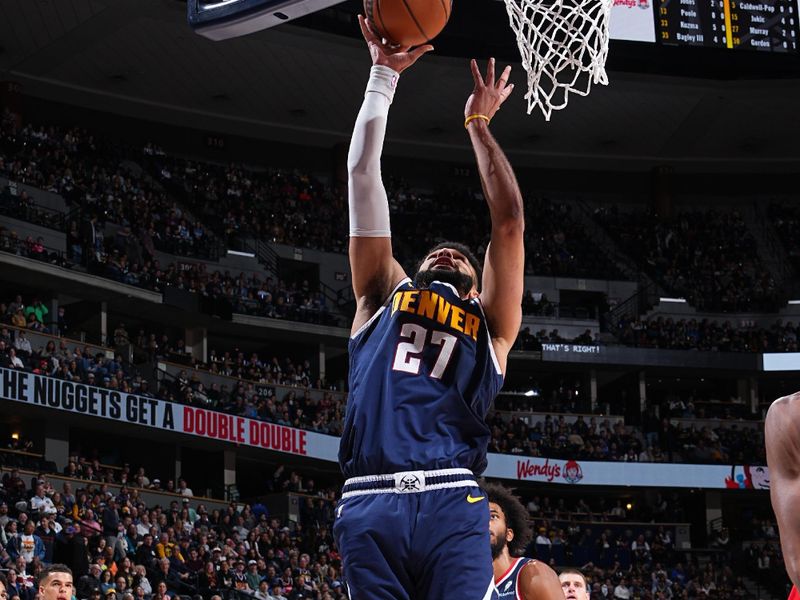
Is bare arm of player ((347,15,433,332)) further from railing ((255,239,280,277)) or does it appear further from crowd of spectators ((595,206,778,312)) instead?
crowd of spectators ((595,206,778,312))

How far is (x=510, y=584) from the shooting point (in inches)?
231

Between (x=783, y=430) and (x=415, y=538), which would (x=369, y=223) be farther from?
(x=783, y=430)

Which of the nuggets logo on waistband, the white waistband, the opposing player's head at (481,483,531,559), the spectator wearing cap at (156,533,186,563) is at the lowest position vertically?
the spectator wearing cap at (156,533,186,563)

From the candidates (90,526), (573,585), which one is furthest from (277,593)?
(573,585)

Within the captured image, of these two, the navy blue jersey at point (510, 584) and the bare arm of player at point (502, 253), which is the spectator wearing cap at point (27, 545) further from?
the bare arm of player at point (502, 253)

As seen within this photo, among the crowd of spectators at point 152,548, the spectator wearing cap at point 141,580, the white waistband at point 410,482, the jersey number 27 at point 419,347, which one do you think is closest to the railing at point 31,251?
the crowd of spectators at point 152,548

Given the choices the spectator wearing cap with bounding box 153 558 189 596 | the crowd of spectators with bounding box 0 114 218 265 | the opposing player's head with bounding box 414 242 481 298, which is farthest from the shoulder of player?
the crowd of spectators with bounding box 0 114 218 265

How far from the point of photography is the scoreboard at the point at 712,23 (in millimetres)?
27625

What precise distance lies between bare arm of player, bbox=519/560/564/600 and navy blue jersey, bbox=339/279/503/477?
5.42 ft

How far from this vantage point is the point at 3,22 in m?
28.3

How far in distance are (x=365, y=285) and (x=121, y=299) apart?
24.4 m

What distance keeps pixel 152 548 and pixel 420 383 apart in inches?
637

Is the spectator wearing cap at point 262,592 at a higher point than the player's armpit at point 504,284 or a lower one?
lower

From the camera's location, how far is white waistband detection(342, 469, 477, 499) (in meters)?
4.09
